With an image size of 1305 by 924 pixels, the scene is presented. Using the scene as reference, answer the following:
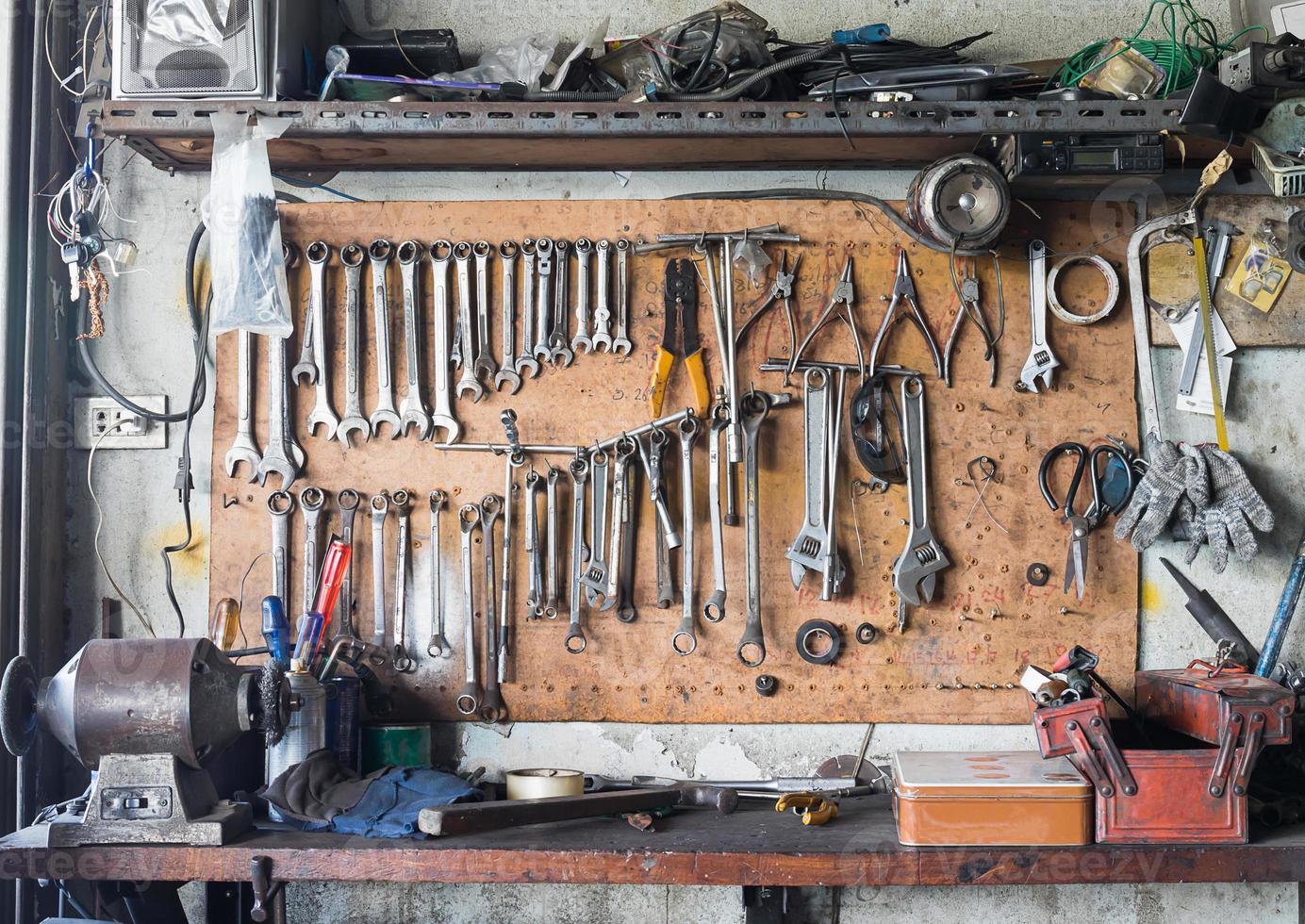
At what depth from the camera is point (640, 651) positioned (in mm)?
2086

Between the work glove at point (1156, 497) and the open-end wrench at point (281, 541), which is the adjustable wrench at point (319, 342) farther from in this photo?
the work glove at point (1156, 497)

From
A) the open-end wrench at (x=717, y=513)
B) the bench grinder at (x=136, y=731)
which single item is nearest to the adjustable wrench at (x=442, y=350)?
the open-end wrench at (x=717, y=513)

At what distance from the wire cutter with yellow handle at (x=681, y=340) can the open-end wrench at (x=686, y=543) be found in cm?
5

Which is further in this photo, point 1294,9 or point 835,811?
point 1294,9

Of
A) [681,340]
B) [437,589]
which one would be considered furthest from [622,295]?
[437,589]

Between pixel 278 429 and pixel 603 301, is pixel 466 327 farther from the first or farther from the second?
pixel 278 429

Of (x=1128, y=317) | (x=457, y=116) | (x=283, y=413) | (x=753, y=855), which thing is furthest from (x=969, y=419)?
(x=283, y=413)

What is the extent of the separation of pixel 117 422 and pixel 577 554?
99cm

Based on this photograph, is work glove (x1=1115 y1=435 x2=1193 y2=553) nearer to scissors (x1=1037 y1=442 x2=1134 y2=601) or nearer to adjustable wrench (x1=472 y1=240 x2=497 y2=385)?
scissors (x1=1037 y1=442 x2=1134 y2=601)

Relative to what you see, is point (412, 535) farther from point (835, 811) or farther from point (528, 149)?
point (835, 811)

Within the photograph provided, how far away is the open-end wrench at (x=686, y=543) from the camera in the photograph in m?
2.05

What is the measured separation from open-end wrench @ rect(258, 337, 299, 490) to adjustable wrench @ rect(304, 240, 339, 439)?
6cm

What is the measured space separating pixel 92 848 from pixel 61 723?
0.20m

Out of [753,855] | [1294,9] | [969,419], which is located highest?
[1294,9]
